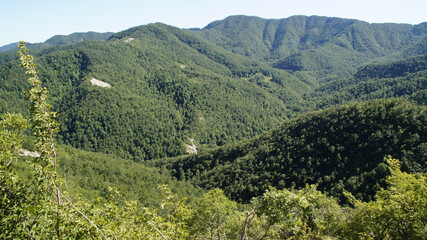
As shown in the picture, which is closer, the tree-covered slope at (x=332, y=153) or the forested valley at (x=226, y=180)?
the forested valley at (x=226, y=180)

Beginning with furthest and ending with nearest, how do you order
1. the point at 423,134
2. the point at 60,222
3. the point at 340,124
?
the point at 340,124
the point at 423,134
the point at 60,222

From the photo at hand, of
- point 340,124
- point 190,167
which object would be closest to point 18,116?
point 340,124

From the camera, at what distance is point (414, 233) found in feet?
42.3

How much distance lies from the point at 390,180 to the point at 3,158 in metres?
25.2

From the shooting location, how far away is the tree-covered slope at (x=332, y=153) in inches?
3009

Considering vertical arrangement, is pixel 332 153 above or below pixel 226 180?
above

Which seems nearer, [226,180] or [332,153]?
[332,153]

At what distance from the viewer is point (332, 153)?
Answer: 95.0 meters

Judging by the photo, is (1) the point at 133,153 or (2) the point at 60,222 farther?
(1) the point at 133,153

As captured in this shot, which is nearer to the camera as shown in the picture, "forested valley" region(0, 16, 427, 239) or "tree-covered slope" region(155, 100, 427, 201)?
"forested valley" region(0, 16, 427, 239)

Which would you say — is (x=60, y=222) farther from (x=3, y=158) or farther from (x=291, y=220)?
(x=291, y=220)

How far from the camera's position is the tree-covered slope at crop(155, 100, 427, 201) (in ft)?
251

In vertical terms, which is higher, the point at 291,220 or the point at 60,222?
the point at 60,222

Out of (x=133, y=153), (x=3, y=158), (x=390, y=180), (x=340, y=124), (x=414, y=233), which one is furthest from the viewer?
(x=133, y=153)
